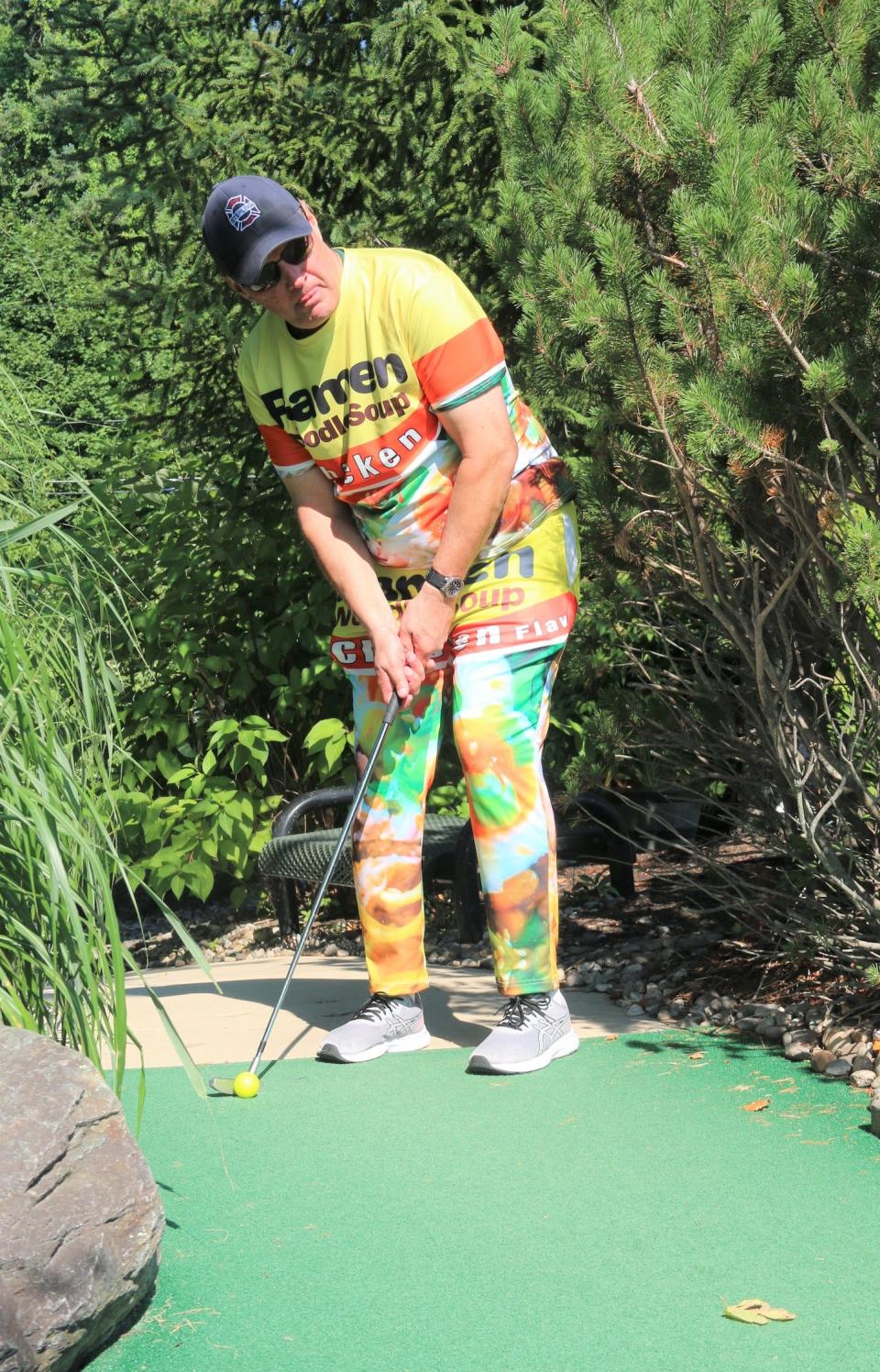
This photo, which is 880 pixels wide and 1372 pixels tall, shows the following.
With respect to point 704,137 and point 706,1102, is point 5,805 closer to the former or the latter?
point 706,1102

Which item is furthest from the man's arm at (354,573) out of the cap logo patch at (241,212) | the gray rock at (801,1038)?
the gray rock at (801,1038)

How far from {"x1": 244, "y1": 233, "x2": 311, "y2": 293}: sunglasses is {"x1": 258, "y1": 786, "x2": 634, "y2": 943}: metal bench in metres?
2.15

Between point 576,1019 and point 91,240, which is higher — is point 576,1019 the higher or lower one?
the lower one

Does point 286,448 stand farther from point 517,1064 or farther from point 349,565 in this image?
point 517,1064

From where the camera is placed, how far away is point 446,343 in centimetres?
319

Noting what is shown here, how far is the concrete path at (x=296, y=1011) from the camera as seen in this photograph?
3670 mm

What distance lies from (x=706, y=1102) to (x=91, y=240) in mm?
4378

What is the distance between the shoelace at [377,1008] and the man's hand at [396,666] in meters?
0.74

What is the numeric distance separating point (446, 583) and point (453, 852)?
79.6 inches

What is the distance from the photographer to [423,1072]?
3346 millimetres

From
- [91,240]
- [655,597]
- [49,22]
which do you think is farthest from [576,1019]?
[49,22]

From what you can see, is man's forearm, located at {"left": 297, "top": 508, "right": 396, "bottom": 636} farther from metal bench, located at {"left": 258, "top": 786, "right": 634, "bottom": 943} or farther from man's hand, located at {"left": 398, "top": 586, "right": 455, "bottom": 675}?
metal bench, located at {"left": 258, "top": 786, "right": 634, "bottom": 943}

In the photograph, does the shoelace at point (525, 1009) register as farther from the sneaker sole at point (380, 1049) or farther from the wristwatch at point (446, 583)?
the wristwatch at point (446, 583)

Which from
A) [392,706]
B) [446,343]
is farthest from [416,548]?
[446,343]
